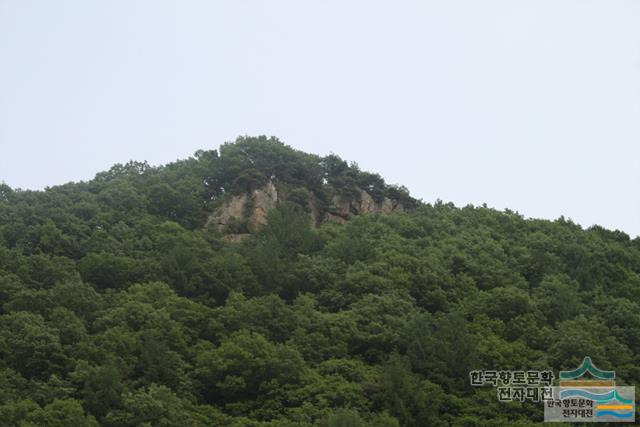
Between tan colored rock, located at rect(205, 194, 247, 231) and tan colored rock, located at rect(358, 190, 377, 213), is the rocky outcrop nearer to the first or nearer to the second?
tan colored rock, located at rect(358, 190, 377, 213)

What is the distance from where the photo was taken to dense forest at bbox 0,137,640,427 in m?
33.9

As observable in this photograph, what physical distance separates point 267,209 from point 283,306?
50.6 ft

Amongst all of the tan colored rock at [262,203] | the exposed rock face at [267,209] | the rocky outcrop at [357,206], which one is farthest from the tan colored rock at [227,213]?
the rocky outcrop at [357,206]

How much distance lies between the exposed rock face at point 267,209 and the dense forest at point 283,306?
1.91ft

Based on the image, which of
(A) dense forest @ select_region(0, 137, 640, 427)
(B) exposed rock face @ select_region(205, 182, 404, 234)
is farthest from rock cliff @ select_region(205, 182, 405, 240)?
(A) dense forest @ select_region(0, 137, 640, 427)

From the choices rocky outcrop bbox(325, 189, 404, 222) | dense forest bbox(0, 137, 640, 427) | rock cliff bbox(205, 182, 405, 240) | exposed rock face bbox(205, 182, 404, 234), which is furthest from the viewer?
rocky outcrop bbox(325, 189, 404, 222)

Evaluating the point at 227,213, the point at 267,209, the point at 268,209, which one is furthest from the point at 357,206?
the point at 227,213

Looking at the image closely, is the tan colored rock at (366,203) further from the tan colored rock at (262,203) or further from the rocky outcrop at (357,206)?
the tan colored rock at (262,203)

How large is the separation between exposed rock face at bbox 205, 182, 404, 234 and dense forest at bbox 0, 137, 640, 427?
1.91 feet

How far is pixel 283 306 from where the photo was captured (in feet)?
133

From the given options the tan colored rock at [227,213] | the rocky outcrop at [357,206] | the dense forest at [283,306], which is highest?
the rocky outcrop at [357,206]

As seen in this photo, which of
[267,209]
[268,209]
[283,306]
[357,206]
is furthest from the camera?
[357,206]

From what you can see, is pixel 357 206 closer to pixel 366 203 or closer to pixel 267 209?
pixel 366 203

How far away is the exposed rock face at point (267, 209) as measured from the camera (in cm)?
5441
